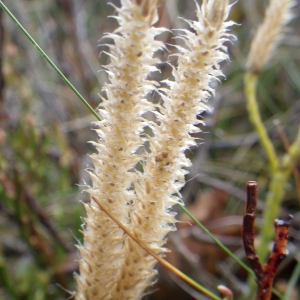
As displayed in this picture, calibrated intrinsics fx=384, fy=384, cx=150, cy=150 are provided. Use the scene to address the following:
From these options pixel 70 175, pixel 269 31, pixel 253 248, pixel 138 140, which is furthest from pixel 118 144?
pixel 70 175

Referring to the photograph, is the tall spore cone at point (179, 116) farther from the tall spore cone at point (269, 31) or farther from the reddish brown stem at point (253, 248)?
the tall spore cone at point (269, 31)

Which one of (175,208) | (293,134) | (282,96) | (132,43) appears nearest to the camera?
(132,43)

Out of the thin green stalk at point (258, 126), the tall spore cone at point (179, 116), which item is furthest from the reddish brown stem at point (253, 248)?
the thin green stalk at point (258, 126)

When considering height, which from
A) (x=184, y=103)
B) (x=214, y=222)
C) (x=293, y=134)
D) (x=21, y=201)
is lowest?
(x=214, y=222)

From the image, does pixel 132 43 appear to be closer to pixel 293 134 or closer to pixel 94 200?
pixel 94 200

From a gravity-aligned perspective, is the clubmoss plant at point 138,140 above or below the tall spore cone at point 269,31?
below

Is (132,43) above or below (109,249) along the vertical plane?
above

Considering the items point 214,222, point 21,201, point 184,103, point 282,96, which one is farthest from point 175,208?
point 282,96

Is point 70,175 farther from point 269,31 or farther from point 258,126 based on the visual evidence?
point 269,31
